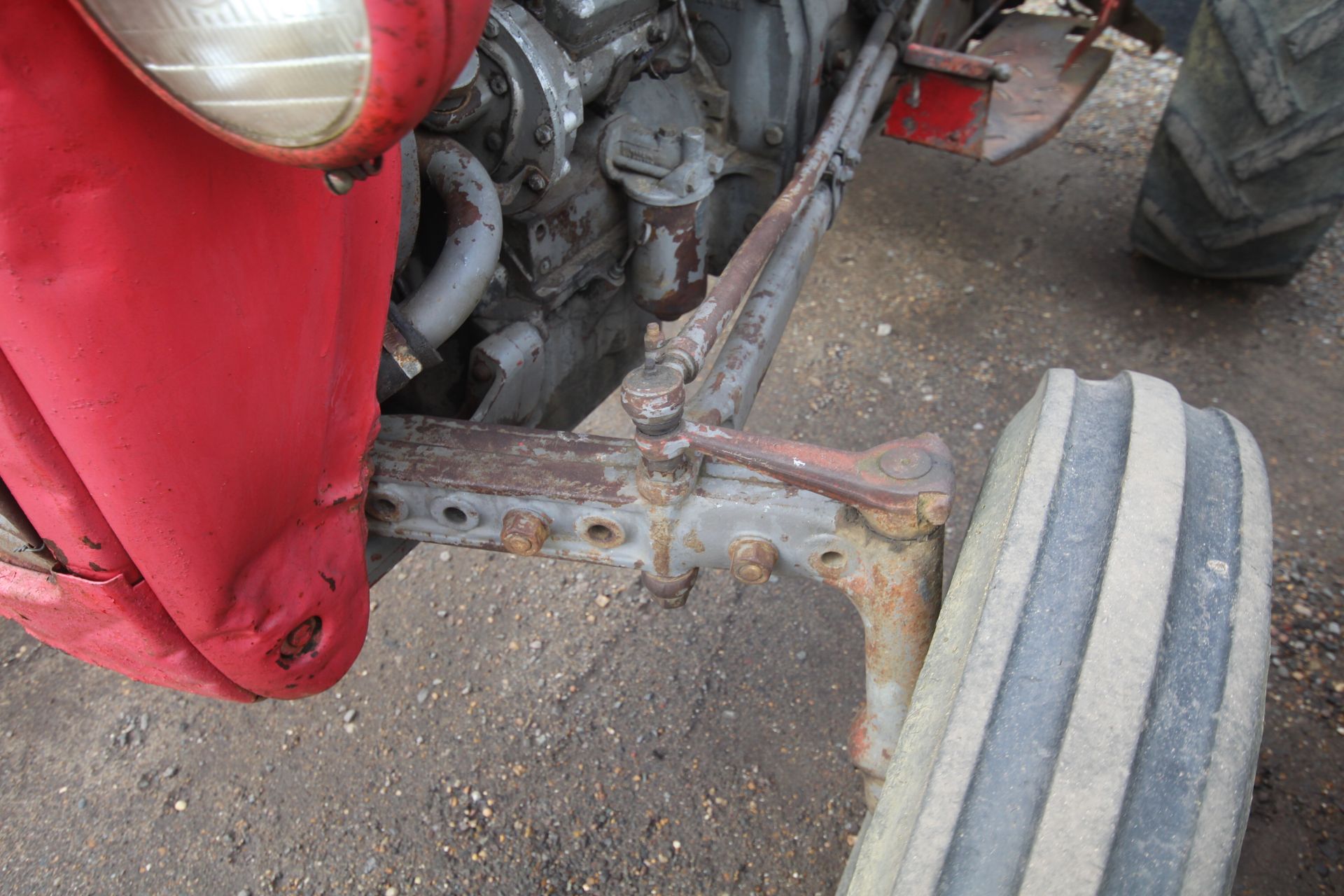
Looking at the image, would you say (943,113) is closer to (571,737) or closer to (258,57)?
(571,737)

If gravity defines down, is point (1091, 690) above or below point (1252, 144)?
above

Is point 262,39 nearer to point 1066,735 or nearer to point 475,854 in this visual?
point 1066,735

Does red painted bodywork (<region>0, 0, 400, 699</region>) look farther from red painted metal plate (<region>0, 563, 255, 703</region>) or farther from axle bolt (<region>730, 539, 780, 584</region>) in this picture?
axle bolt (<region>730, 539, 780, 584</region>)

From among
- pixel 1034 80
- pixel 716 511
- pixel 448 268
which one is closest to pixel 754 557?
pixel 716 511

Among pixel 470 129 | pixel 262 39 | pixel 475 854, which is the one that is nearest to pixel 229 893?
pixel 475 854

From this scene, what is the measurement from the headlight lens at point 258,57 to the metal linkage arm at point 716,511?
0.47 meters

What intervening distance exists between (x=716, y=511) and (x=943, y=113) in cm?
161

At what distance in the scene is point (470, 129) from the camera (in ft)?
3.87

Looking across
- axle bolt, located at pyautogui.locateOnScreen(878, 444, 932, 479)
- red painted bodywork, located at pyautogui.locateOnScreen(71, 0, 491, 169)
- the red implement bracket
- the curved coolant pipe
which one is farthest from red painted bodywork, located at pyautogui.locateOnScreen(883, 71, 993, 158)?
red painted bodywork, located at pyautogui.locateOnScreen(71, 0, 491, 169)

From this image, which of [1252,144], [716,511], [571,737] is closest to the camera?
[716,511]

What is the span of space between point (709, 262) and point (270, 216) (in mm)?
1168

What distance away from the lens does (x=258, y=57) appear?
18.6 inches

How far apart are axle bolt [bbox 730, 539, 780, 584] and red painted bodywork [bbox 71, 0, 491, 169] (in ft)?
1.94

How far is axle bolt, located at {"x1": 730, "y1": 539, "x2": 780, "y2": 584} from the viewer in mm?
987
